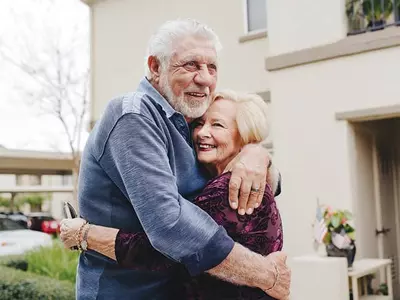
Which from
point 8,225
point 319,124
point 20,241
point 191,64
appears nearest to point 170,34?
point 191,64

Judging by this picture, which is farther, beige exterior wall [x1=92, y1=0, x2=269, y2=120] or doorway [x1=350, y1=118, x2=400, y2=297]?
beige exterior wall [x1=92, y1=0, x2=269, y2=120]

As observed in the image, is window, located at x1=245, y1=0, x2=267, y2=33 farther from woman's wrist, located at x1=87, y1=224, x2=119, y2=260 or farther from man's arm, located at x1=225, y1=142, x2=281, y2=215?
woman's wrist, located at x1=87, y1=224, x2=119, y2=260

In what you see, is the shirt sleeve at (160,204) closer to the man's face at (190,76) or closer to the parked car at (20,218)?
the man's face at (190,76)

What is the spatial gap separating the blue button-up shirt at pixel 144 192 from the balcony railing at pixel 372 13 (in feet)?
16.2

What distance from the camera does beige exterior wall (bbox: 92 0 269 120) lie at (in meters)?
8.28

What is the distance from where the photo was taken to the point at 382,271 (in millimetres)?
6250

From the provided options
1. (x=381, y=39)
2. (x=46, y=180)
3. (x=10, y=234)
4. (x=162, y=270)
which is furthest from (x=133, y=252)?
(x=46, y=180)

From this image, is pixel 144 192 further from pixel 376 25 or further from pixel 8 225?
pixel 8 225

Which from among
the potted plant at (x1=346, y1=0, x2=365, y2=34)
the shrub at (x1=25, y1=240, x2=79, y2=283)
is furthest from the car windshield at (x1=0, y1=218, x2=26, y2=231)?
the potted plant at (x1=346, y1=0, x2=365, y2=34)

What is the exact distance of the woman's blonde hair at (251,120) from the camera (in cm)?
180

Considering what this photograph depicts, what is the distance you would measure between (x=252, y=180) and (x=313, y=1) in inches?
200

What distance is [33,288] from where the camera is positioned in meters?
5.64

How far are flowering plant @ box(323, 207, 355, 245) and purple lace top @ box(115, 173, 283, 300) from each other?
3954 mm

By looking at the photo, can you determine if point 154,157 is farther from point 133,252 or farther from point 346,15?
point 346,15
